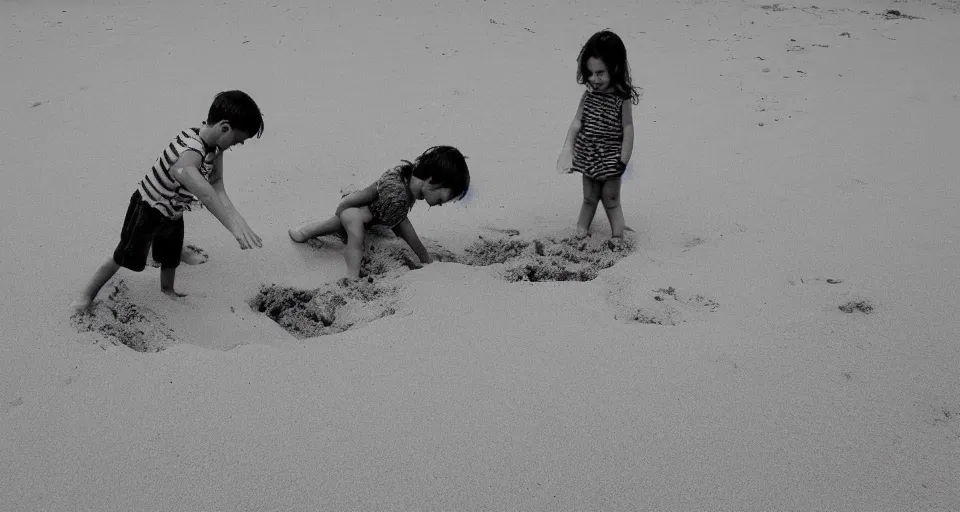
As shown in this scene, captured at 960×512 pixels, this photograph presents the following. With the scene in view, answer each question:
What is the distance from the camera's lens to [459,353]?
6.61 feet

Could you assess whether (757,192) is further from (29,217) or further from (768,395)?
(29,217)

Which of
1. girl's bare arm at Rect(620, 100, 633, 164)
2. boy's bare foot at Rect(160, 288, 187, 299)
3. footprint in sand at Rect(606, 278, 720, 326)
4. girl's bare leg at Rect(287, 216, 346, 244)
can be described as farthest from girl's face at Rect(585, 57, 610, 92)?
boy's bare foot at Rect(160, 288, 187, 299)

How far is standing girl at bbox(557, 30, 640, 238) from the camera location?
278cm

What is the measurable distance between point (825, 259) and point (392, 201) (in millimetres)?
1777

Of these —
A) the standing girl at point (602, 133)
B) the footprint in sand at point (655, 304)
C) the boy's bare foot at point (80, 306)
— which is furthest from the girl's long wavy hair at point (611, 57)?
the boy's bare foot at point (80, 306)

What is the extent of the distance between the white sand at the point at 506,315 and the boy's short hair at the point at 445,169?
0.36 metres

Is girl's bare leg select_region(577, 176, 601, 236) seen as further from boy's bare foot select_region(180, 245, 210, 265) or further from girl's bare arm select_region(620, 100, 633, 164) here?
boy's bare foot select_region(180, 245, 210, 265)

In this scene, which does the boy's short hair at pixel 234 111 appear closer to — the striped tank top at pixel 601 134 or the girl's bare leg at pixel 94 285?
the girl's bare leg at pixel 94 285

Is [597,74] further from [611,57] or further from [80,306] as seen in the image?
[80,306]

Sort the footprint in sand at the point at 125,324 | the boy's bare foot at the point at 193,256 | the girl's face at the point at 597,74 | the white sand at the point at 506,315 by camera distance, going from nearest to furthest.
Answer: the white sand at the point at 506,315
the footprint in sand at the point at 125,324
the boy's bare foot at the point at 193,256
the girl's face at the point at 597,74

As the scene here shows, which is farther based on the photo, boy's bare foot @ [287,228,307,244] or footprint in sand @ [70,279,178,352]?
boy's bare foot @ [287,228,307,244]

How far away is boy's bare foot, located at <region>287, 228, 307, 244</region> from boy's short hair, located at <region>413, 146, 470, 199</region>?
59 cm

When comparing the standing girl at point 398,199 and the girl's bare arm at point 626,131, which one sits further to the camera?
the girl's bare arm at point 626,131

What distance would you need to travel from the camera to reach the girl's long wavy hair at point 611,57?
271cm
